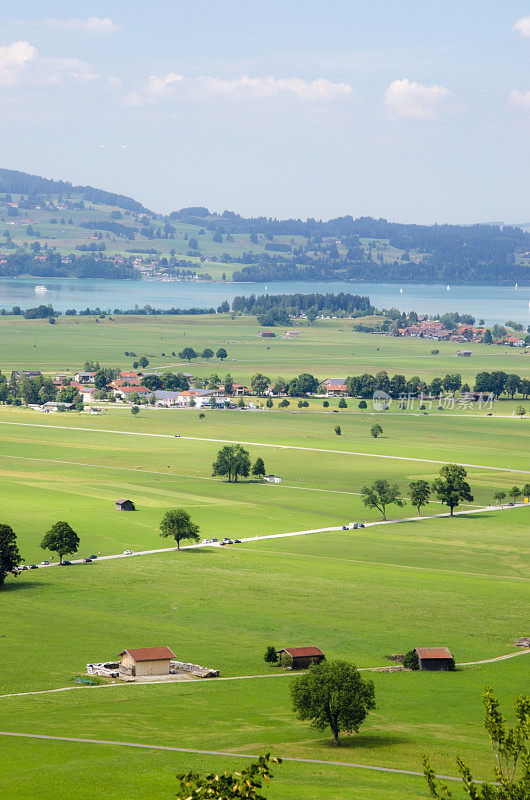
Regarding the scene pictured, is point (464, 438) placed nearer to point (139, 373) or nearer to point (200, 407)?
point (200, 407)

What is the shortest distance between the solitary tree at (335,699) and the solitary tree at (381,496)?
171ft

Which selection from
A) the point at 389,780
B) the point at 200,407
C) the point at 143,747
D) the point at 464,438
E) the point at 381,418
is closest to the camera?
the point at 389,780

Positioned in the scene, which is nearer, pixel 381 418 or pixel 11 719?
pixel 11 719

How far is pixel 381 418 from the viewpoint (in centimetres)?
16088

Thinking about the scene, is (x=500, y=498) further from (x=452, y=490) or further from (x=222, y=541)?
(x=222, y=541)

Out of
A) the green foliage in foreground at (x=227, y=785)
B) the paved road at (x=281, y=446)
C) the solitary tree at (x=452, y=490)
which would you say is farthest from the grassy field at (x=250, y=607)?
the green foliage in foreground at (x=227, y=785)

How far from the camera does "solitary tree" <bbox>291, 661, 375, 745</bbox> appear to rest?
43969 millimetres

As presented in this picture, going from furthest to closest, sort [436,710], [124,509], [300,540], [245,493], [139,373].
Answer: [139,373] < [245,493] < [124,509] < [300,540] < [436,710]

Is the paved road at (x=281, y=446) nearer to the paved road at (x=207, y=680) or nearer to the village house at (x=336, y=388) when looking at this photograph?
the village house at (x=336, y=388)

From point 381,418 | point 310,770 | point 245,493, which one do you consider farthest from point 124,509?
point 381,418

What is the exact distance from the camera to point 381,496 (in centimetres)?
9869

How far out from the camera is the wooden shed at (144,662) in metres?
52.2

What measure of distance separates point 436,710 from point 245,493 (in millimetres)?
59856

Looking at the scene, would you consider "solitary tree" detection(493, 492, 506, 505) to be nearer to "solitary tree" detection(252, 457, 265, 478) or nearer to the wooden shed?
"solitary tree" detection(252, 457, 265, 478)
